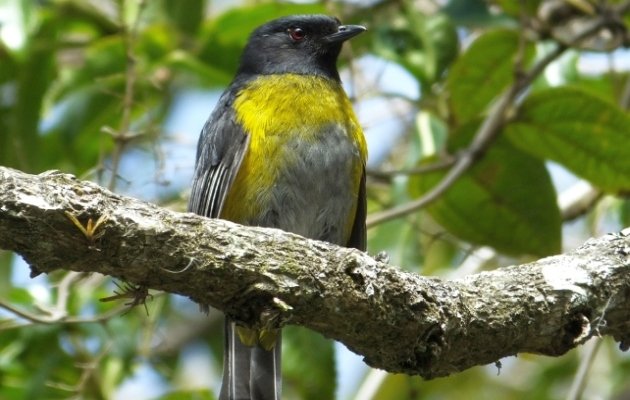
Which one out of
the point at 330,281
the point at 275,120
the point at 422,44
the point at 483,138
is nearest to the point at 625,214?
the point at 483,138

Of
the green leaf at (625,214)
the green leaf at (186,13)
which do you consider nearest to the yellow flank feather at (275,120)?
the green leaf at (186,13)

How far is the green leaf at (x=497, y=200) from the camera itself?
5.14 meters

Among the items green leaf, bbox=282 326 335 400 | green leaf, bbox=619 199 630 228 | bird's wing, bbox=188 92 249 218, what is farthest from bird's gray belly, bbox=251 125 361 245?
green leaf, bbox=619 199 630 228

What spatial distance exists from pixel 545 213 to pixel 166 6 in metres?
2.35

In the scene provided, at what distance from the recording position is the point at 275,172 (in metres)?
4.57

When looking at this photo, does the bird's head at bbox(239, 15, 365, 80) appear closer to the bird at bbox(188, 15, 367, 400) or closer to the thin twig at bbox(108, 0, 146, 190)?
the bird at bbox(188, 15, 367, 400)

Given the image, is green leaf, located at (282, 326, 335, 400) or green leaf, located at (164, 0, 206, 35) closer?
green leaf, located at (282, 326, 335, 400)

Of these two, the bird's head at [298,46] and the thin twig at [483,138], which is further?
the bird's head at [298,46]

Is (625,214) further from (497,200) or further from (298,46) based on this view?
(298,46)

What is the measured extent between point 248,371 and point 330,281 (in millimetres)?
1653

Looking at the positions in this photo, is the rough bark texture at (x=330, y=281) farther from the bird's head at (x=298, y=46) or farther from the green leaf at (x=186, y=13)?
the green leaf at (x=186, y=13)

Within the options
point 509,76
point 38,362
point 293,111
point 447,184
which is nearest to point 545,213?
point 447,184

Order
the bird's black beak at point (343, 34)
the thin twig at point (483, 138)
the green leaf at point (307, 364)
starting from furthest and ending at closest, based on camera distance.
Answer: the bird's black beak at point (343, 34), the thin twig at point (483, 138), the green leaf at point (307, 364)

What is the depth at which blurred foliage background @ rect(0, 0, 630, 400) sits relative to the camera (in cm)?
500
